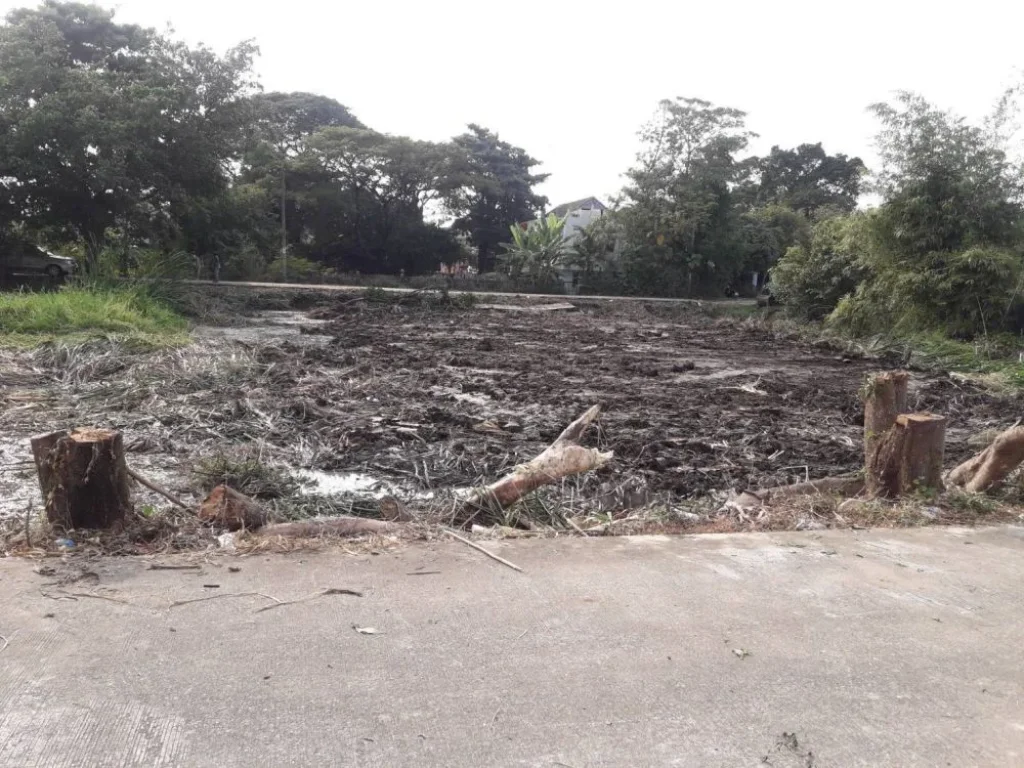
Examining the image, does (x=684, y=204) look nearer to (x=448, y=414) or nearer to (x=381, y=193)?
(x=381, y=193)

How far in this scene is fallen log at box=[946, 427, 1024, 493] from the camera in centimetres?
450

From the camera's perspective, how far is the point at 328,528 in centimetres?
382

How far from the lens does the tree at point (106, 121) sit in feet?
60.7

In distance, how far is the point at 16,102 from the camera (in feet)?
61.1

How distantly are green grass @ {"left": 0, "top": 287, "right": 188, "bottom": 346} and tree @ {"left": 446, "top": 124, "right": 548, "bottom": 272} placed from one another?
25.6 meters

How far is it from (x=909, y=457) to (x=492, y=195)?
118 feet

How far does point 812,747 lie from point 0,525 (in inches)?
157

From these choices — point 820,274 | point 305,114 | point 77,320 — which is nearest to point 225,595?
point 77,320

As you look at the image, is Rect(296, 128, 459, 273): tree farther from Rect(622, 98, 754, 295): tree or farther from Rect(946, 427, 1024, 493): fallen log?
Rect(946, 427, 1024, 493): fallen log

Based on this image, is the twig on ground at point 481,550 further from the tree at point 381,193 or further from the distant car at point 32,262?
the tree at point 381,193

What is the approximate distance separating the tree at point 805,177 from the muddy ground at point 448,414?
38.1m

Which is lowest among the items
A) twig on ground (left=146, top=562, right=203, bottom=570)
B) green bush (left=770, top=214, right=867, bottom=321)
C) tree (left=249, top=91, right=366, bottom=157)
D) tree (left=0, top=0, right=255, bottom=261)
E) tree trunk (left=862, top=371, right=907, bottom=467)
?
twig on ground (left=146, top=562, right=203, bottom=570)

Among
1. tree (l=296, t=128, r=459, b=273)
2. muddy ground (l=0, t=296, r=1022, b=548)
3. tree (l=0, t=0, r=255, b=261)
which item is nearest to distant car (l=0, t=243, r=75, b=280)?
tree (l=0, t=0, r=255, b=261)

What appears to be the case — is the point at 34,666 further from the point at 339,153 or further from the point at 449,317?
the point at 339,153
